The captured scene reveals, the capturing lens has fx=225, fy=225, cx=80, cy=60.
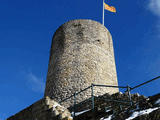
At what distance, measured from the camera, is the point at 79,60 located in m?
9.89

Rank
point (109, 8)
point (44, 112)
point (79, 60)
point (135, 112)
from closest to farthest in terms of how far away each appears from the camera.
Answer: point (135, 112), point (44, 112), point (79, 60), point (109, 8)

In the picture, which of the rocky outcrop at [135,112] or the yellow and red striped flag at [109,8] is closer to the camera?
the rocky outcrop at [135,112]

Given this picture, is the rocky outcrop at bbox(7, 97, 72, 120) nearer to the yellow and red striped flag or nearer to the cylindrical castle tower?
the cylindrical castle tower

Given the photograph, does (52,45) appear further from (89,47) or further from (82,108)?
(82,108)

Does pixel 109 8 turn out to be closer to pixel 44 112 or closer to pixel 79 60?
pixel 79 60

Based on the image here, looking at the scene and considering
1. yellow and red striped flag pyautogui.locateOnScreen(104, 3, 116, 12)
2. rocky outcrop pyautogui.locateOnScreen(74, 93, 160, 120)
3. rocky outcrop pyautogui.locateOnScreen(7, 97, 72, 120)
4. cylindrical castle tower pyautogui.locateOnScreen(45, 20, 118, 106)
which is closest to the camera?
rocky outcrop pyautogui.locateOnScreen(74, 93, 160, 120)

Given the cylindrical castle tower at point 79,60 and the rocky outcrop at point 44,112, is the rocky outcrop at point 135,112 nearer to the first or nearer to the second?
the rocky outcrop at point 44,112

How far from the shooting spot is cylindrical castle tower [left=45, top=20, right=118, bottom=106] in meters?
9.20

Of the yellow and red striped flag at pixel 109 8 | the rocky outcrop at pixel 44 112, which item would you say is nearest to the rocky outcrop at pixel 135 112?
the rocky outcrop at pixel 44 112

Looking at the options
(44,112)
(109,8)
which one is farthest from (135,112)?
(109,8)

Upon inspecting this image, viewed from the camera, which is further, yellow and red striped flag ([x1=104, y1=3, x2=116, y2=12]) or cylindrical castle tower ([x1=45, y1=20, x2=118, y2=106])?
yellow and red striped flag ([x1=104, y1=3, x2=116, y2=12])

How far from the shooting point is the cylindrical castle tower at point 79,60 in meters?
9.20

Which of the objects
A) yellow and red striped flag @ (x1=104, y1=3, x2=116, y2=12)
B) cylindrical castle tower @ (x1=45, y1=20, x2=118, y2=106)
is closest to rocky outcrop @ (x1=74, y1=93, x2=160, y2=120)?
cylindrical castle tower @ (x1=45, y1=20, x2=118, y2=106)

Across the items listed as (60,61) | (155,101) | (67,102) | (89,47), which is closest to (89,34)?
(89,47)
